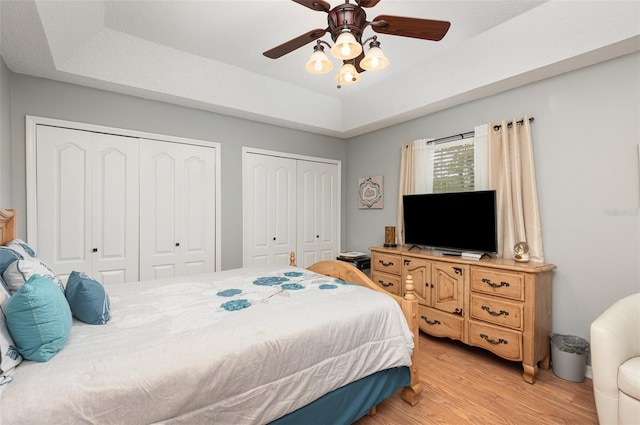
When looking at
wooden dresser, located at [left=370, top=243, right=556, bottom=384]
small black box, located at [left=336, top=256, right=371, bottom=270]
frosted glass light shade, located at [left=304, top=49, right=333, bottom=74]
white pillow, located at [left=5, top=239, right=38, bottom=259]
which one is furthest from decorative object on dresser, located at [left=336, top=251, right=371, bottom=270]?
white pillow, located at [left=5, top=239, right=38, bottom=259]

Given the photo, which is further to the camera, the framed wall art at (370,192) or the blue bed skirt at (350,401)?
the framed wall art at (370,192)

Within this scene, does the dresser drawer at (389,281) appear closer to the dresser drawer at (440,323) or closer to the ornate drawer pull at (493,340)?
the dresser drawer at (440,323)

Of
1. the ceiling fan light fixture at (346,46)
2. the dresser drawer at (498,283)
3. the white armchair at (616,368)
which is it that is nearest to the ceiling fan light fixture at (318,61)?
the ceiling fan light fixture at (346,46)

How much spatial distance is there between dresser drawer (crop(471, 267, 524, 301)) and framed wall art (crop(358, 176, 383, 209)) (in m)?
1.78

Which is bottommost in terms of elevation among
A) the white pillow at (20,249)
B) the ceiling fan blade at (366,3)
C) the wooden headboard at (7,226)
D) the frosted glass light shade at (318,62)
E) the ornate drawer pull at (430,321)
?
the ornate drawer pull at (430,321)

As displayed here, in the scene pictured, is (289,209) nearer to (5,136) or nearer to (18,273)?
(5,136)

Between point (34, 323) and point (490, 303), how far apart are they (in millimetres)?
2929

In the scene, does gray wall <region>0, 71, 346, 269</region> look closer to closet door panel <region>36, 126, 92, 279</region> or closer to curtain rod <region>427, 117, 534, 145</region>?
closet door panel <region>36, 126, 92, 279</region>

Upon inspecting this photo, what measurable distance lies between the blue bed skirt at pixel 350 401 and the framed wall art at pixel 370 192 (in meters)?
2.60

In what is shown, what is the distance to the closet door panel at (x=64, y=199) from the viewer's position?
2.64 meters

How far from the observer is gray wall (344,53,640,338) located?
2.22 m

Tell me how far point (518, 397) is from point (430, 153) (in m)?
2.47

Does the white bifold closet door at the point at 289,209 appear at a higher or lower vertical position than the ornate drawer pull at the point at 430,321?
higher

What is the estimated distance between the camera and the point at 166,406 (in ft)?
3.67
